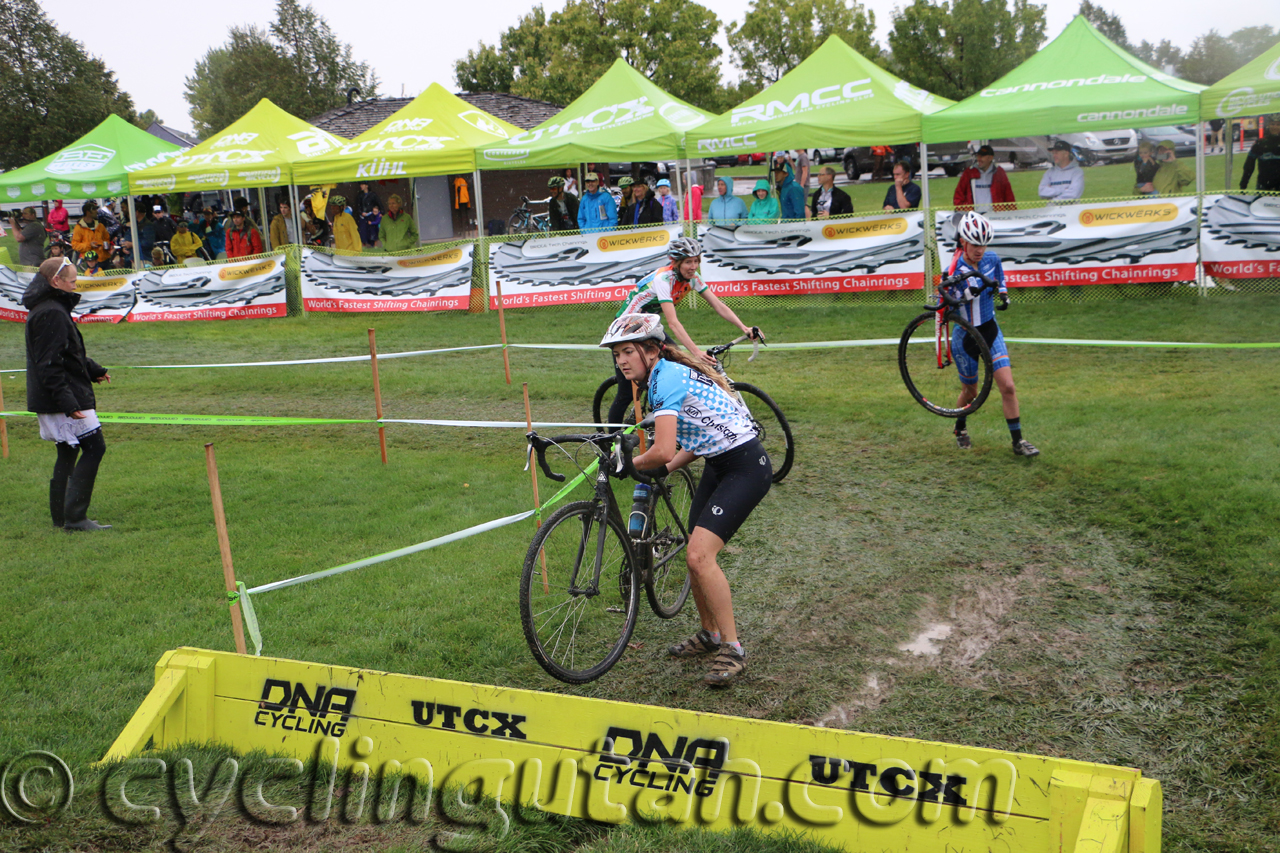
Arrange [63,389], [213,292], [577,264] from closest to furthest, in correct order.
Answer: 1. [63,389]
2. [577,264]
3. [213,292]

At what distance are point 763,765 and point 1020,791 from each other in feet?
2.99

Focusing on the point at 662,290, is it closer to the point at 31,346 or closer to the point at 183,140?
the point at 31,346

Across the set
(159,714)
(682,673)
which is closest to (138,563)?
(159,714)

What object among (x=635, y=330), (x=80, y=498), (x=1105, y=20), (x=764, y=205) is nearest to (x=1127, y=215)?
(x=764, y=205)

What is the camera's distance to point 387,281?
1980 cm

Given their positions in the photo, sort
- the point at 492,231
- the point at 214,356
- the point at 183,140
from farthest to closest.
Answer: the point at 183,140, the point at 492,231, the point at 214,356

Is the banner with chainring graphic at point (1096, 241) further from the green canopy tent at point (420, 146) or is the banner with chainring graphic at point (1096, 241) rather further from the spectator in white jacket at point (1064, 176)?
the green canopy tent at point (420, 146)

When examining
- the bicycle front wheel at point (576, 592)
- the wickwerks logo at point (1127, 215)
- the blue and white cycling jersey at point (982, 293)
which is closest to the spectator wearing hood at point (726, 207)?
the wickwerks logo at point (1127, 215)

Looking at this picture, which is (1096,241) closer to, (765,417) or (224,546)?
(765,417)

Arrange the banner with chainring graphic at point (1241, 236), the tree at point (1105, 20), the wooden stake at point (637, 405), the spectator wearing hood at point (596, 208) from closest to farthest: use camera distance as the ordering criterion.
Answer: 1. the wooden stake at point (637, 405)
2. the banner with chainring graphic at point (1241, 236)
3. the spectator wearing hood at point (596, 208)
4. the tree at point (1105, 20)

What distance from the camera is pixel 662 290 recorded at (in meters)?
8.32

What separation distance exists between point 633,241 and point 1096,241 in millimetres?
7524

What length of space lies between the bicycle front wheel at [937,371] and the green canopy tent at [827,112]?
3.38 metres

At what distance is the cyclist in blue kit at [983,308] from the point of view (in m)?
8.70
